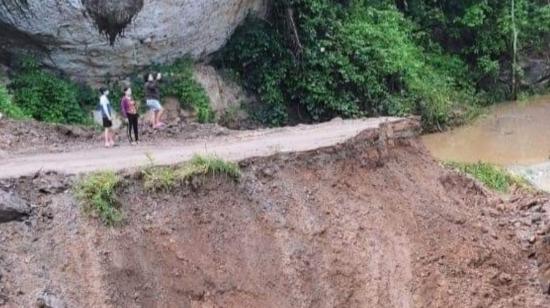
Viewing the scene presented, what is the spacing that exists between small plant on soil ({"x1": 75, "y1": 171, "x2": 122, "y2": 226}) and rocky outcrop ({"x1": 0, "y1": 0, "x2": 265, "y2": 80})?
8.99 metres

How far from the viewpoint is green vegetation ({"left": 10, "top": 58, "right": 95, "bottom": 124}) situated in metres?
18.8

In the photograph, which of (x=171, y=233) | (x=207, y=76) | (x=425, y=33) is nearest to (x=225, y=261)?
(x=171, y=233)

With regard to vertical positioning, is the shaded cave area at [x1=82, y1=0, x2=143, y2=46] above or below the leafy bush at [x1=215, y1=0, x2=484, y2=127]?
above

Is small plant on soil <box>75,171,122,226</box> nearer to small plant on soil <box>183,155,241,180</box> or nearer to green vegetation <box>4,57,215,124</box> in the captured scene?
small plant on soil <box>183,155,241,180</box>

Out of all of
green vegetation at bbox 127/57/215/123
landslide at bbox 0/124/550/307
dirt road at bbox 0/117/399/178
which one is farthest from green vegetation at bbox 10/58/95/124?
landslide at bbox 0/124/550/307

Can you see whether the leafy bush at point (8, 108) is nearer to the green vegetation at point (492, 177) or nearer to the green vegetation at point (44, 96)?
the green vegetation at point (44, 96)

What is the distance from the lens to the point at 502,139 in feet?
80.6

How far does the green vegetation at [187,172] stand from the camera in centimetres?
1105

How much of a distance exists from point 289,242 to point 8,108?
27.3 feet

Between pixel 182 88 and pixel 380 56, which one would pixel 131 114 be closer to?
pixel 182 88

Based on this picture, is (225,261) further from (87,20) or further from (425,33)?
(425,33)

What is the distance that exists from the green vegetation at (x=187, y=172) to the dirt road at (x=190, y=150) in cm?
40

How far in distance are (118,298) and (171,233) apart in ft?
3.91

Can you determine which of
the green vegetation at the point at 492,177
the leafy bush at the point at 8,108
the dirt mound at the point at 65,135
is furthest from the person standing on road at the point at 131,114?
the green vegetation at the point at 492,177
